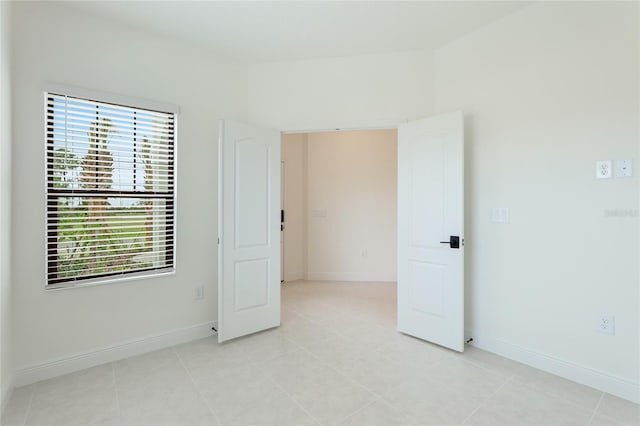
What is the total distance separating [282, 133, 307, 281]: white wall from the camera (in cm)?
545

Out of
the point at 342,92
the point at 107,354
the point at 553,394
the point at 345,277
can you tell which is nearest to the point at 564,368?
the point at 553,394

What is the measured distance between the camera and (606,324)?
218cm

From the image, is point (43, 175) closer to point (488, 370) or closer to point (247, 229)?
point (247, 229)

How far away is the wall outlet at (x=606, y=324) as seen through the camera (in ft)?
7.07

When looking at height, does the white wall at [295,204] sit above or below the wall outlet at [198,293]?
above

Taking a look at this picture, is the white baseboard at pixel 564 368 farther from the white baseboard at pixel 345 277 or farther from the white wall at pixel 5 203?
the white wall at pixel 5 203

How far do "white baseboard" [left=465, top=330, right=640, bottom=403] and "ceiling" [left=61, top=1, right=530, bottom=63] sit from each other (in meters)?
2.81

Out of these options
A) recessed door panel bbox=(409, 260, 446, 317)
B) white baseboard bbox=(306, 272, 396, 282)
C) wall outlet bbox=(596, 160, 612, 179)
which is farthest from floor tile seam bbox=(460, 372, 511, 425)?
white baseboard bbox=(306, 272, 396, 282)

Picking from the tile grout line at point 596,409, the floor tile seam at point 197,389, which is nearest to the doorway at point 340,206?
the floor tile seam at point 197,389

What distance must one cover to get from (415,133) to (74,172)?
3006 millimetres

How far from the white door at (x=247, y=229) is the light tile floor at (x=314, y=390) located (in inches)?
11.8

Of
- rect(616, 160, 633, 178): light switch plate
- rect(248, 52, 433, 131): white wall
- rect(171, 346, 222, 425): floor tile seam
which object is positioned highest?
rect(248, 52, 433, 131): white wall

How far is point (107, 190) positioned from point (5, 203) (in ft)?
2.11

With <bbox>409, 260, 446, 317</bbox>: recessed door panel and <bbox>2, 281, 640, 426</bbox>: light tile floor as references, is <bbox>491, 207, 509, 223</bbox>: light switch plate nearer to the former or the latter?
<bbox>409, 260, 446, 317</bbox>: recessed door panel
